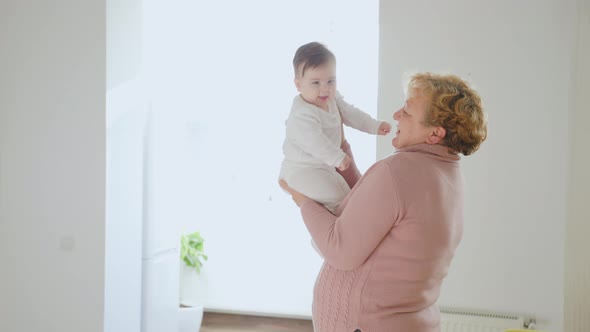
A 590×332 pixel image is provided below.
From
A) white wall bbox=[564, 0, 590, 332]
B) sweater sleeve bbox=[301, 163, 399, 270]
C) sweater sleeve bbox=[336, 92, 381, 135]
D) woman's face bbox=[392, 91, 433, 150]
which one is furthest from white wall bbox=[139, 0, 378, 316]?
sweater sleeve bbox=[301, 163, 399, 270]

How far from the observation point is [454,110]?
61.3 inches

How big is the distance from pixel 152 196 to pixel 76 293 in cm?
64

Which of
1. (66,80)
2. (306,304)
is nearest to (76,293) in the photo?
(66,80)

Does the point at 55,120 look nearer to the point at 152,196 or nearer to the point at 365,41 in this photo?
the point at 152,196

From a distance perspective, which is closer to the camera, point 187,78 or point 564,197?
point 564,197

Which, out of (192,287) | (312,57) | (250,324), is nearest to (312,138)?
(312,57)

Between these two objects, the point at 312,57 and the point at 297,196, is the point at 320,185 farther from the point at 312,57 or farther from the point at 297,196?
the point at 312,57

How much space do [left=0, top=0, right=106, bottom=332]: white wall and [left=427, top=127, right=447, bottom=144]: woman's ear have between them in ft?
6.25

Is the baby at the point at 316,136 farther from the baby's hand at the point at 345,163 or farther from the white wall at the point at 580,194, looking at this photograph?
the white wall at the point at 580,194

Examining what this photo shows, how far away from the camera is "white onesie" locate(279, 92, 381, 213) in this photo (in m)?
1.81

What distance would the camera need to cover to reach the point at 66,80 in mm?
3096

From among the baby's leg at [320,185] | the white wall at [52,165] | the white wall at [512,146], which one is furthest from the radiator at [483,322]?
the white wall at [52,165]

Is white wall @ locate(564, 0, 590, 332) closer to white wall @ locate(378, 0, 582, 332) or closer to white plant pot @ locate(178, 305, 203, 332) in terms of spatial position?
white wall @ locate(378, 0, 582, 332)

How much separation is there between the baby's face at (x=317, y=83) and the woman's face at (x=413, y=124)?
33cm
